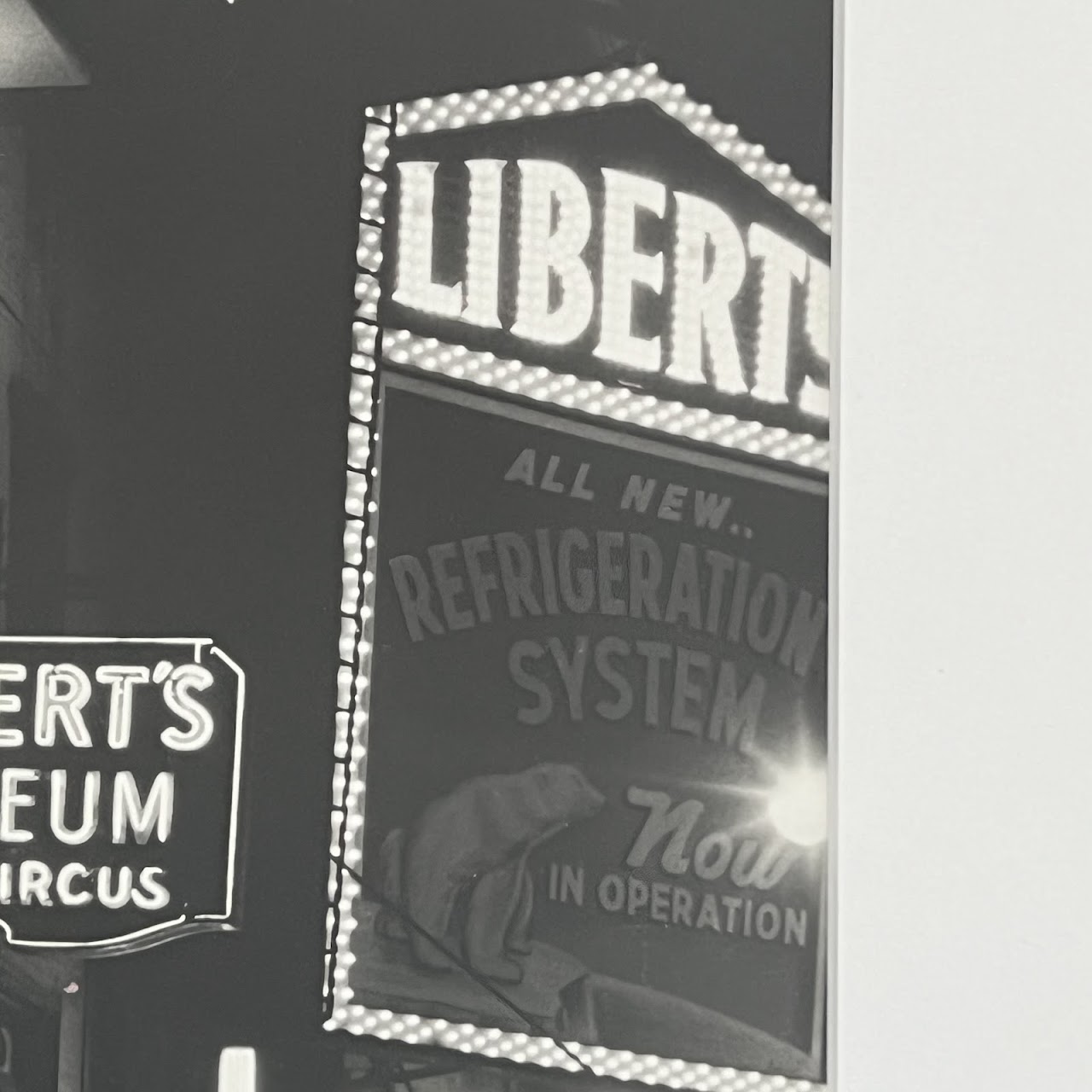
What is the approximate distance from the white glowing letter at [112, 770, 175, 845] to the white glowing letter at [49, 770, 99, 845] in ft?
0.06

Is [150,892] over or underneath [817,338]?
underneath

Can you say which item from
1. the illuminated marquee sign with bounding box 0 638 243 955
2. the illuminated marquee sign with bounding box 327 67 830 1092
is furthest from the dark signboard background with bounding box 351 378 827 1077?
the illuminated marquee sign with bounding box 0 638 243 955

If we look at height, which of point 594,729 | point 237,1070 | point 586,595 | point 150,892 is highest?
point 586,595

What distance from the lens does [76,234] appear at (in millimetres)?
934

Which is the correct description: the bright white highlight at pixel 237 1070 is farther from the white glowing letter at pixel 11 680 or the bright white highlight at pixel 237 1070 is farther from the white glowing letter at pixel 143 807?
the white glowing letter at pixel 11 680

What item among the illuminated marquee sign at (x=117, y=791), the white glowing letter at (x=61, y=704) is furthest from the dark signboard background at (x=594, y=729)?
the white glowing letter at (x=61, y=704)

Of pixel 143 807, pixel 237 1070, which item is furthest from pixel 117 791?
pixel 237 1070

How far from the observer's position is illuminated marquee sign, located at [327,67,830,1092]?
882 mm

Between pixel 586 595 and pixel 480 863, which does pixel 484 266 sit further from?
pixel 480 863

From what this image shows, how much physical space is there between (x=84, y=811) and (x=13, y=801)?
60 mm

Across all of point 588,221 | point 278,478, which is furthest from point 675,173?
point 278,478

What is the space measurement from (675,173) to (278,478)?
0.41 meters

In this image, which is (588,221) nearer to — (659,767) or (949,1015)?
(659,767)

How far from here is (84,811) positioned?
0.90m
